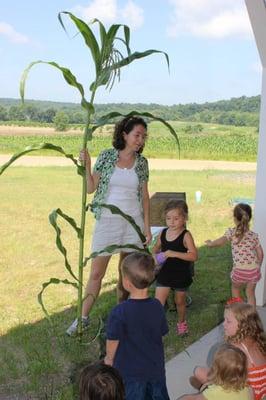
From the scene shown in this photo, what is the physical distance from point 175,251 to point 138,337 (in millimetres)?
1279

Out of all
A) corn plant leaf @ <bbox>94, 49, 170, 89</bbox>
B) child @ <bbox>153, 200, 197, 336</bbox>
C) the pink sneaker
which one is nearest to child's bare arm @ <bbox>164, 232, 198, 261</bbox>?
child @ <bbox>153, 200, 197, 336</bbox>

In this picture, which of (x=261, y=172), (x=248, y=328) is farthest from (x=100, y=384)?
(x=261, y=172)

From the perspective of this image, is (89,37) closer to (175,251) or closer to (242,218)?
(175,251)

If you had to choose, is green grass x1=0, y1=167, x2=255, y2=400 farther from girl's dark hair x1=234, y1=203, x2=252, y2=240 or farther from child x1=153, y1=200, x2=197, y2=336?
girl's dark hair x1=234, y1=203, x2=252, y2=240

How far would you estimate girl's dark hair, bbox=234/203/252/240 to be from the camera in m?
3.58

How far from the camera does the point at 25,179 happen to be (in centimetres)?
1470

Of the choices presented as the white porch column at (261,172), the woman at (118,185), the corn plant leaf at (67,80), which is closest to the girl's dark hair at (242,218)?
the white porch column at (261,172)

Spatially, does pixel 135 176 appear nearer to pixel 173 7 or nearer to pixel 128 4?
pixel 128 4

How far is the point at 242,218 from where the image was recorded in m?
3.59

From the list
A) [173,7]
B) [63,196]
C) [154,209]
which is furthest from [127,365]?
[173,7]

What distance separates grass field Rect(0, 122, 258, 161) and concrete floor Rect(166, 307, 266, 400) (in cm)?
1505

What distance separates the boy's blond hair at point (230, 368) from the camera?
6.75 ft

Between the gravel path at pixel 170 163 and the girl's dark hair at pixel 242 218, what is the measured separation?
548 inches

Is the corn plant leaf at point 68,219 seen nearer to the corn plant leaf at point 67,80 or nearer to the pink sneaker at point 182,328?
the corn plant leaf at point 67,80
